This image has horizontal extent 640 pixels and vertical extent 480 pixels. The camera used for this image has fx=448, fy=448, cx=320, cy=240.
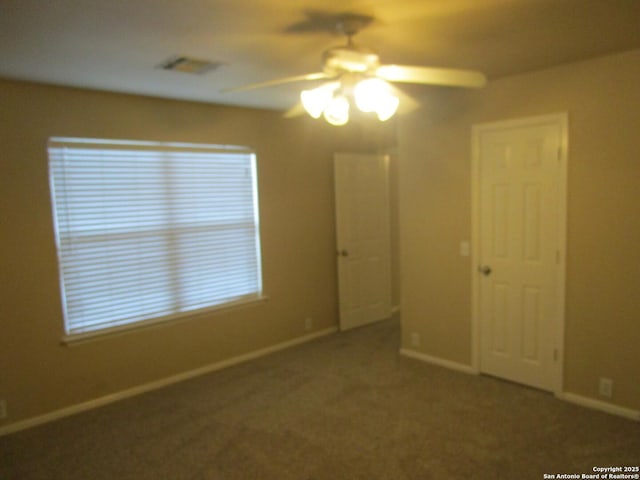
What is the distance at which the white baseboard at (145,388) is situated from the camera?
3.12 meters

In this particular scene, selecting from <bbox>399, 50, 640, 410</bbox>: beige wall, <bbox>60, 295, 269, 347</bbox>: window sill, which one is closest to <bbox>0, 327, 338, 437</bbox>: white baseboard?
<bbox>60, 295, 269, 347</bbox>: window sill

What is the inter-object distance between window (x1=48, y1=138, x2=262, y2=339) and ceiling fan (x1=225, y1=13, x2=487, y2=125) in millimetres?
1890

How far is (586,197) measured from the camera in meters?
3.04

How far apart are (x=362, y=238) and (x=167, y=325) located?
2329 mm

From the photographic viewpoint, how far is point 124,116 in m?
3.48

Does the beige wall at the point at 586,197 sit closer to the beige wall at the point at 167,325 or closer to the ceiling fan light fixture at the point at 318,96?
the beige wall at the point at 167,325

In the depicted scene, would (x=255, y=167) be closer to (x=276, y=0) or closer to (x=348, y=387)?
(x=348, y=387)

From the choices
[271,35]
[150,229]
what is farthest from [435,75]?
[150,229]

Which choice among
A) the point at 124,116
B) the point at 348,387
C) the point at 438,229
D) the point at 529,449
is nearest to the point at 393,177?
the point at 438,229

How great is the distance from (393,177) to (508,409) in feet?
10.2

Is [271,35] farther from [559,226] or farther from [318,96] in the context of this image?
[559,226]

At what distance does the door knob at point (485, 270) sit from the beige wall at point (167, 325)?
176 cm

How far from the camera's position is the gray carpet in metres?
2.55

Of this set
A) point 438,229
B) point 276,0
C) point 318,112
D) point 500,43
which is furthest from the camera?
point 438,229
